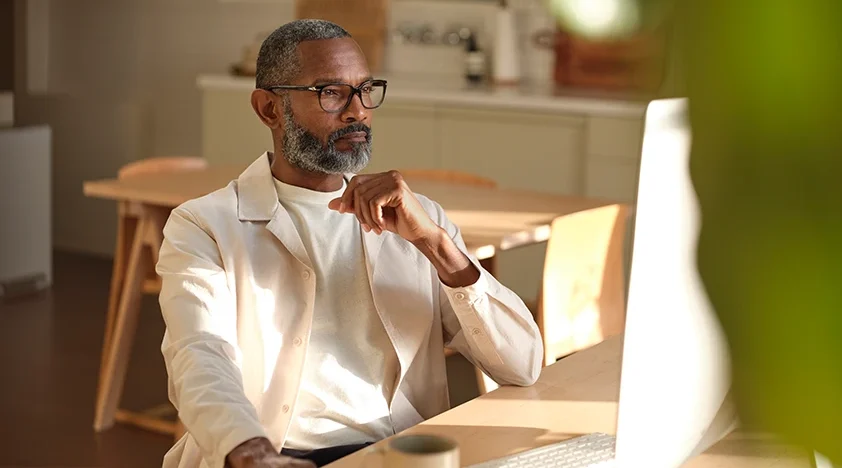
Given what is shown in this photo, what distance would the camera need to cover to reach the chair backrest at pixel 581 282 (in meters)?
2.65

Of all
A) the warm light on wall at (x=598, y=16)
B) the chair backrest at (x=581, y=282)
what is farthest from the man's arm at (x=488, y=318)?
the warm light on wall at (x=598, y=16)

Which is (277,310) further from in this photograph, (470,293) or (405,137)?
(405,137)

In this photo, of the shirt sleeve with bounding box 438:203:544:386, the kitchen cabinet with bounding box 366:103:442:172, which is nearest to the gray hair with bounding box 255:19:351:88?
the shirt sleeve with bounding box 438:203:544:386

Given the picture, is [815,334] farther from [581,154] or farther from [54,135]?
[54,135]

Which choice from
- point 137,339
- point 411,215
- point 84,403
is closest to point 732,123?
point 411,215

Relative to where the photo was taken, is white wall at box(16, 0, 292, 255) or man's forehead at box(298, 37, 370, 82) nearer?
man's forehead at box(298, 37, 370, 82)

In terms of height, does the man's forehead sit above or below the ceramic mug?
above

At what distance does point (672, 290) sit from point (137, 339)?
4.49 meters

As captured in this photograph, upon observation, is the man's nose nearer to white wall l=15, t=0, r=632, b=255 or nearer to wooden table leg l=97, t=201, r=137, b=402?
wooden table leg l=97, t=201, r=137, b=402

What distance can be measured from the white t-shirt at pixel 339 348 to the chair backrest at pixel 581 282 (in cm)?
90

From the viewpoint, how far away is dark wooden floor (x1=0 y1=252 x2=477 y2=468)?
11.5ft

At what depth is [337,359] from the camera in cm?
174

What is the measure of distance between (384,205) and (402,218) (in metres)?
0.04

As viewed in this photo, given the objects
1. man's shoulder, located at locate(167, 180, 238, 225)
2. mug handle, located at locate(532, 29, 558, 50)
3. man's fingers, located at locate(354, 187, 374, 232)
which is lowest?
man's shoulder, located at locate(167, 180, 238, 225)
